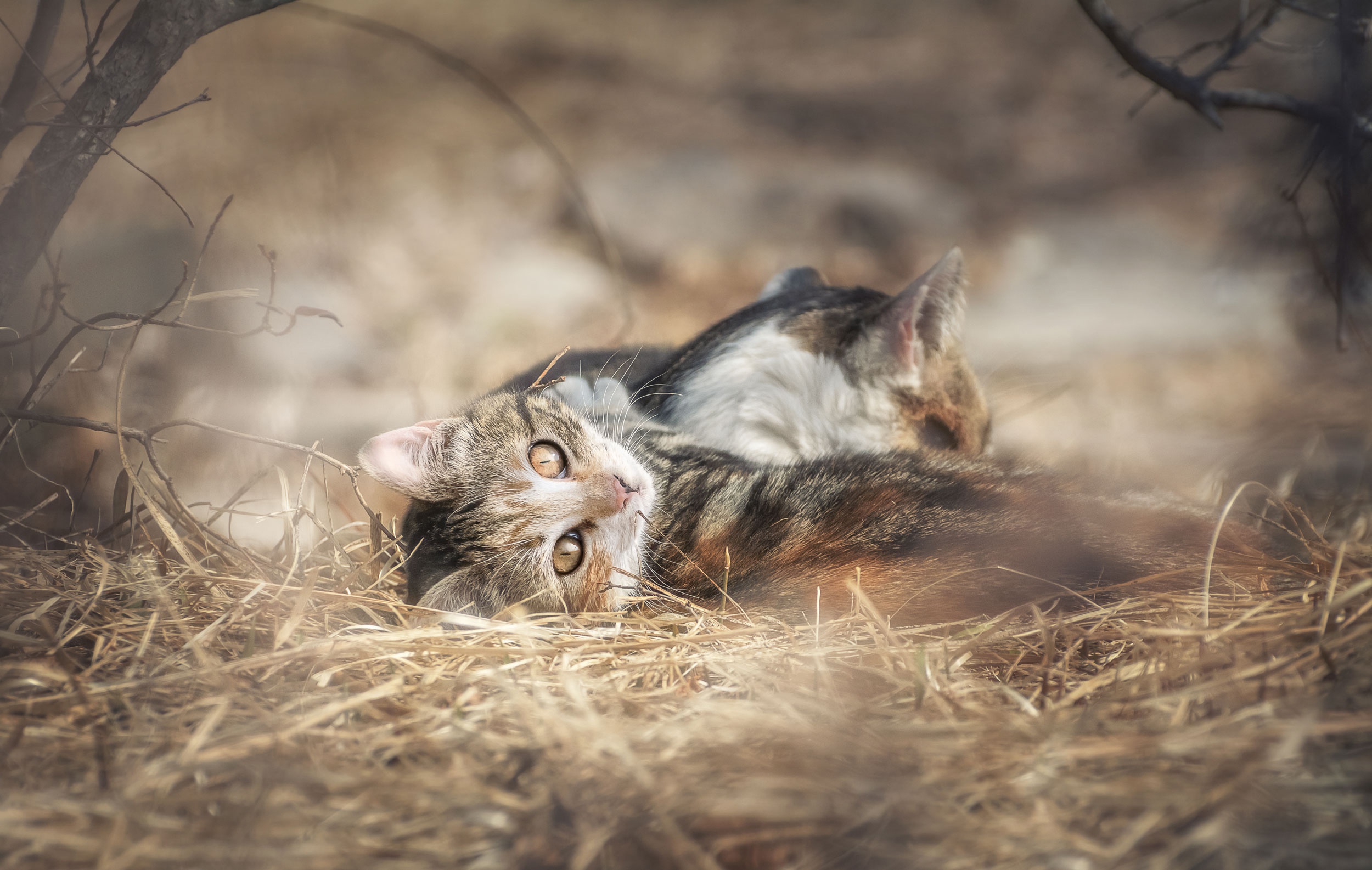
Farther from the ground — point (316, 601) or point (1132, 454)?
point (316, 601)

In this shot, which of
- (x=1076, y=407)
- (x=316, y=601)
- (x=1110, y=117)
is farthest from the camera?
(x=1110, y=117)

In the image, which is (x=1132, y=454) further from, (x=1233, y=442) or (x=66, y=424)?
(x=66, y=424)

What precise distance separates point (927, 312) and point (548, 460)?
1.17 m

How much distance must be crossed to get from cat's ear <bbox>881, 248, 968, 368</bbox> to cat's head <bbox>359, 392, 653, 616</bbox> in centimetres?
88

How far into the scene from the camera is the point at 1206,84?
165 cm

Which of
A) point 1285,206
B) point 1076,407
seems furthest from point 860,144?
point 1285,206

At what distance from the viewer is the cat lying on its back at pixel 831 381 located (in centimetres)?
217

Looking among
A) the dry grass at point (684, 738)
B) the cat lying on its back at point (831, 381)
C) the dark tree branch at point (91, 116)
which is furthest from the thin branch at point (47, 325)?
the cat lying on its back at point (831, 381)

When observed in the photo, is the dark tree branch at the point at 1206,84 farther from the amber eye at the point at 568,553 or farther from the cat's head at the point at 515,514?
the amber eye at the point at 568,553

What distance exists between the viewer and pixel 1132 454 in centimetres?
345

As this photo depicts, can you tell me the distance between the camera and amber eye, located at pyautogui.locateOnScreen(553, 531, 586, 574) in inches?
67.3

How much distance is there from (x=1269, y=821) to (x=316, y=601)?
5.23ft

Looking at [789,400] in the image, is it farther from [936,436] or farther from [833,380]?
[936,436]

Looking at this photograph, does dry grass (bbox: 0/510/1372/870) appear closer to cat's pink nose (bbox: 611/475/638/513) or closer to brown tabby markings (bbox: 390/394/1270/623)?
brown tabby markings (bbox: 390/394/1270/623)
